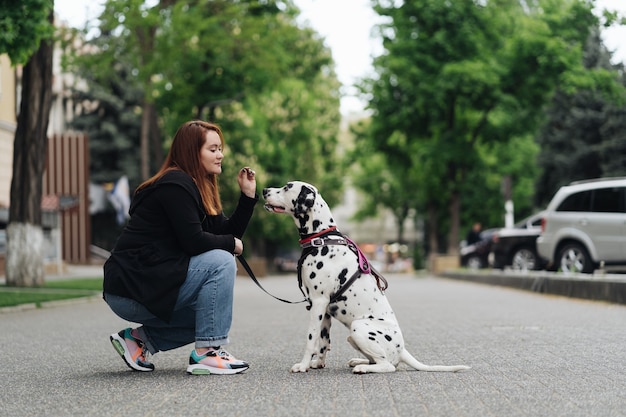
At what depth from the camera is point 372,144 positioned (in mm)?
45562

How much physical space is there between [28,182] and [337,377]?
14741mm

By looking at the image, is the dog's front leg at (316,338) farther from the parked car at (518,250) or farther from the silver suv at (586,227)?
the parked car at (518,250)

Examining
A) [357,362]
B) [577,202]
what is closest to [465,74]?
[577,202]

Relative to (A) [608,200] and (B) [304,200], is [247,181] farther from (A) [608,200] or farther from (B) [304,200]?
(A) [608,200]

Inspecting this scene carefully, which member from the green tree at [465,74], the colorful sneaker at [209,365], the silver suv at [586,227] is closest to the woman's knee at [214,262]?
the colorful sneaker at [209,365]

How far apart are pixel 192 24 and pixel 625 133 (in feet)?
57.8

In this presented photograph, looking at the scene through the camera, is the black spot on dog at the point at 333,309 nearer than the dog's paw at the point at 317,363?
Yes

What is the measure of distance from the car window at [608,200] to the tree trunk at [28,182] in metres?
10.5

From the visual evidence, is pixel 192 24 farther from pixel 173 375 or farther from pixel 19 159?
pixel 173 375

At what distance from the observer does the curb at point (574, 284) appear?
55.3 ft

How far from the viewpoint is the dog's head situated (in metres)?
7.54

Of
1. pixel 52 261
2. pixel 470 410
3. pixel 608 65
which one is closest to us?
pixel 470 410

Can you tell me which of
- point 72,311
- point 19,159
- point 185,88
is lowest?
point 72,311

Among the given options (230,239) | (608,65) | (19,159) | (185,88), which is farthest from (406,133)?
(230,239)
